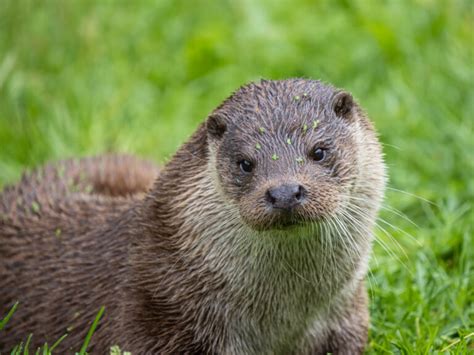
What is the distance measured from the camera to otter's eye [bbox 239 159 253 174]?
3945 millimetres

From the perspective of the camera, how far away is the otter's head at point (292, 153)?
12.3 feet

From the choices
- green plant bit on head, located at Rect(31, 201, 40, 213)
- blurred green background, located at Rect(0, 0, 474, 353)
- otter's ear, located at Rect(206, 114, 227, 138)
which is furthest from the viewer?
blurred green background, located at Rect(0, 0, 474, 353)

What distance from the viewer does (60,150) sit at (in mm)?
6637

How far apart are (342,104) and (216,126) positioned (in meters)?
0.51

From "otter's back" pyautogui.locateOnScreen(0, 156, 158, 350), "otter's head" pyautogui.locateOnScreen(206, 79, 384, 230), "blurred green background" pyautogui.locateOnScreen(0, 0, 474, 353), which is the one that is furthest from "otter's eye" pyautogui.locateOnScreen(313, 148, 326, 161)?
"blurred green background" pyautogui.locateOnScreen(0, 0, 474, 353)

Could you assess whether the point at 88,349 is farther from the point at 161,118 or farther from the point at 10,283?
the point at 161,118

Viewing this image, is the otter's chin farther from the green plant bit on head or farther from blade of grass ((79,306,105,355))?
the green plant bit on head

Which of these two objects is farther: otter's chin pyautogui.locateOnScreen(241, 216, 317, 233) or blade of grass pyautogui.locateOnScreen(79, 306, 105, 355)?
blade of grass pyautogui.locateOnScreen(79, 306, 105, 355)

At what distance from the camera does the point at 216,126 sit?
4133mm

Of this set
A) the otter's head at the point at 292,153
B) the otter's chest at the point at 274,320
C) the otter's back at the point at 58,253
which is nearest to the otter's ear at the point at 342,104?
the otter's head at the point at 292,153

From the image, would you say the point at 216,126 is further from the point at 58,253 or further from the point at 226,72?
the point at 226,72

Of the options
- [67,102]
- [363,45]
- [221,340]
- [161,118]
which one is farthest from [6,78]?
[221,340]

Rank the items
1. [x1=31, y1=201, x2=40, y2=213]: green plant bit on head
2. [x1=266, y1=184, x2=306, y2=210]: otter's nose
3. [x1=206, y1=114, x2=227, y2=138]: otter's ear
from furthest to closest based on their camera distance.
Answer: [x1=31, y1=201, x2=40, y2=213]: green plant bit on head → [x1=206, y1=114, x2=227, y2=138]: otter's ear → [x1=266, y1=184, x2=306, y2=210]: otter's nose

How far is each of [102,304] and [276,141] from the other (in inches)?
44.6
